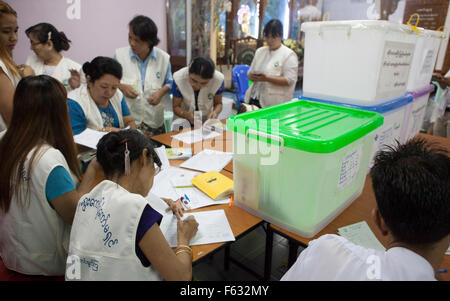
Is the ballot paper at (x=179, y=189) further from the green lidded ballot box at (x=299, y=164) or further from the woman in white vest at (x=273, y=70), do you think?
the woman in white vest at (x=273, y=70)

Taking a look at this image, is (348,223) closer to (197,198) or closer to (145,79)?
(197,198)

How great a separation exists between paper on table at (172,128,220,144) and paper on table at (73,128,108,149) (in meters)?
0.58

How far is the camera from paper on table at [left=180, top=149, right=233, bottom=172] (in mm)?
1646

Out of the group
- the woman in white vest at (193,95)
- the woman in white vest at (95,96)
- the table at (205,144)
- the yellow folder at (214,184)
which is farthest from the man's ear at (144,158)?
the woman in white vest at (193,95)

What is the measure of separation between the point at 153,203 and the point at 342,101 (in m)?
1.13

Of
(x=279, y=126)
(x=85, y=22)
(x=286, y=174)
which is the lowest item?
(x=286, y=174)

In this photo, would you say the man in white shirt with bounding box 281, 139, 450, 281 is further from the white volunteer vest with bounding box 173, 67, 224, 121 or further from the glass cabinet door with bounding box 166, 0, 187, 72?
the glass cabinet door with bounding box 166, 0, 187, 72

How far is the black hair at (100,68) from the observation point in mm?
1782

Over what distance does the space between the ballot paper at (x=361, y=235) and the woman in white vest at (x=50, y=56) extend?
237cm

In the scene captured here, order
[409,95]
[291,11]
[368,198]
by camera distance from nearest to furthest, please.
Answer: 1. [368,198]
2. [409,95]
3. [291,11]

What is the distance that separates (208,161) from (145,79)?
1.24 metres

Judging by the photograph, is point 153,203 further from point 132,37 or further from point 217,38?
point 217,38

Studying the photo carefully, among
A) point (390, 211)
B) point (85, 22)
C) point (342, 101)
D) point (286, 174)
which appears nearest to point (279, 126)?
point (286, 174)

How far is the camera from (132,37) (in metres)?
2.36
